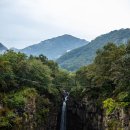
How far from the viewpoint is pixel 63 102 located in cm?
8112

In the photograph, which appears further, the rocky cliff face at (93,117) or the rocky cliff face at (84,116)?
the rocky cliff face at (84,116)

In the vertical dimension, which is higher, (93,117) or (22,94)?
(22,94)

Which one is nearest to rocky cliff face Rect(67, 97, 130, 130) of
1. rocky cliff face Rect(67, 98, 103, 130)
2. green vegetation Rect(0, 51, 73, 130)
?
rocky cliff face Rect(67, 98, 103, 130)

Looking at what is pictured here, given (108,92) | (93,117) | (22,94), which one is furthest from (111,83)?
(22,94)

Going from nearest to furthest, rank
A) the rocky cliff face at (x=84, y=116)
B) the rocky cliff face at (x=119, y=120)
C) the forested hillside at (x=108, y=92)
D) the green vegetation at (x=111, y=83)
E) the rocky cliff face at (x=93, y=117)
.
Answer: the rocky cliff face at (x=119, y=120)
the rocky cliff face at (x=93, y=117)
the forested hillside at (x=108, y=92)
the green vegetation at (x=111, y=83)
the rocky cliff face at (x=84, y=116)

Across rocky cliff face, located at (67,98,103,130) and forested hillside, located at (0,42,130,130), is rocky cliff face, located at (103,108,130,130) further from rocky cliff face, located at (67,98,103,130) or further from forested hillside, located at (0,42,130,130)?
rocky cliff face, located at (67,98,103,130)

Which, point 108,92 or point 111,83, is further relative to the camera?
point 111,83

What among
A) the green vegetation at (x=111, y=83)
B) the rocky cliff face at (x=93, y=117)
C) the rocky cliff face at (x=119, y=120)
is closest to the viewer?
the rocky cliff face at (x=119, y=120)

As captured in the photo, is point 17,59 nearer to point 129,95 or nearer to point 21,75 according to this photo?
point 21,75

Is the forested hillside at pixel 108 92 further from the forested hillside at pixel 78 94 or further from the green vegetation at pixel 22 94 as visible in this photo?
the green vegetation at pixel 22 94

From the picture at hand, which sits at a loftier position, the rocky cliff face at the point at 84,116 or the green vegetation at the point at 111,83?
the green vegetation at the point at 111,83

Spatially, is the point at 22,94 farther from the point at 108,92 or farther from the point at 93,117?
the point at 93,117

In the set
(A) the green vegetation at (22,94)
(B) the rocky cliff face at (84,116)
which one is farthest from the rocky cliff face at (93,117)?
(A) the green vegetation at (22,94)

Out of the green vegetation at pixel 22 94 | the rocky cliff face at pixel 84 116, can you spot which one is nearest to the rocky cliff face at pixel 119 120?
the green vegetation at pixel 22 94
